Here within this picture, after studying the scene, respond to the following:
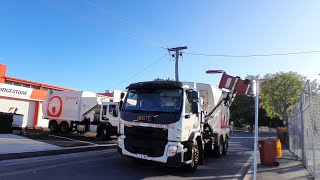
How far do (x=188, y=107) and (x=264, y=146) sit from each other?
16.0 ft

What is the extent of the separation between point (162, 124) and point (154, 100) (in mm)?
1000

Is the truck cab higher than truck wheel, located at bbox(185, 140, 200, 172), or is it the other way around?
the truck cab

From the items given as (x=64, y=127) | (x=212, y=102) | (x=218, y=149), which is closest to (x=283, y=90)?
(x=64, y=127)

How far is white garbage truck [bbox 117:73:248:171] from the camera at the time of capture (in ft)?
36.5

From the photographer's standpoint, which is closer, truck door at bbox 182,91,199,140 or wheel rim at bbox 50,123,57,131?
truck door at bbox 182,91,199,140

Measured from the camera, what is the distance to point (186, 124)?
11516mm

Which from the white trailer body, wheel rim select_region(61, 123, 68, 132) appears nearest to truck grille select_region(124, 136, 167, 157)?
the white trailer body

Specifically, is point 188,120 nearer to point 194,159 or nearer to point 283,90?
point 194,159

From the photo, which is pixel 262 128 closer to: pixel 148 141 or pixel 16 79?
pixel 16 79

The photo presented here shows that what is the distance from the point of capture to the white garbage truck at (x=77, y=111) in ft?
89.7

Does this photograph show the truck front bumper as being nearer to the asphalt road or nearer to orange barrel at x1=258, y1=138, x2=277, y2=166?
the asphalt road

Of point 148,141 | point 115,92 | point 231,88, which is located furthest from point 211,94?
point 115,92

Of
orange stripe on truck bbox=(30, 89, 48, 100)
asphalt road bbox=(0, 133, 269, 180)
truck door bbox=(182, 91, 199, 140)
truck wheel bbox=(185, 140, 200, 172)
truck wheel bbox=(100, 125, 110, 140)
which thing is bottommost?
asphalt road bbox=(0, 133, 269, 180)

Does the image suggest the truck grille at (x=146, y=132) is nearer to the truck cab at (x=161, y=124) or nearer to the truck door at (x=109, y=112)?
the truck cab at (x=161, y=124)
